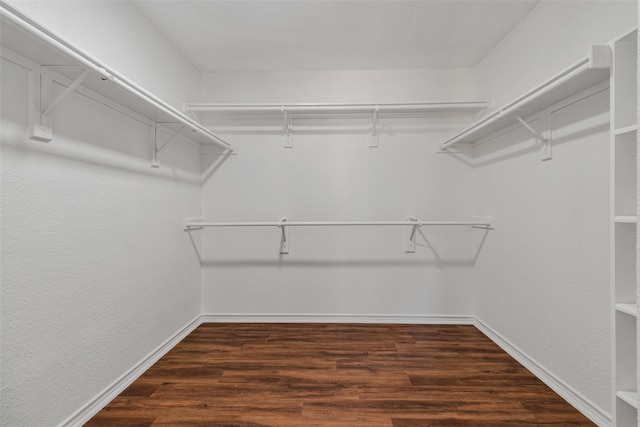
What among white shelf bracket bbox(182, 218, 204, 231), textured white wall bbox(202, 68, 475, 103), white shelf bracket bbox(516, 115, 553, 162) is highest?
textured white wall bbox(202, 68, 475, 103)

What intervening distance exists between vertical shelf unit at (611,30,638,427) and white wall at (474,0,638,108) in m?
0.35

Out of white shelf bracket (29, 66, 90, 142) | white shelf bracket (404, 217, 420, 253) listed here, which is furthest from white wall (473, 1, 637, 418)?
white shelf bracket (29, 66, 90, 142)

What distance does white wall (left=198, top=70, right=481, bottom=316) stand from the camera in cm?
257

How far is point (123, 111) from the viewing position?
5.36 ft

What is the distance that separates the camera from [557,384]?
5.25 ft

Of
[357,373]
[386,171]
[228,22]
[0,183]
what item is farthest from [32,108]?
[386,171]

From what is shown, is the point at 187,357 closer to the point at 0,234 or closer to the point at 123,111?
the point at 0,234

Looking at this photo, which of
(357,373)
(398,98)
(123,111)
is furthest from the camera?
(398,98)

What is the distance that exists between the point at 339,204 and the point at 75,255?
1.83 m

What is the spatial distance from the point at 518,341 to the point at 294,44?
8.67 feet

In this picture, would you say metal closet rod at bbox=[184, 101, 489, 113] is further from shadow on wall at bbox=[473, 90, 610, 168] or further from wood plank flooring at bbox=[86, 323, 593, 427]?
wood plank flooring at bbox=[86, 323, 593, 427]

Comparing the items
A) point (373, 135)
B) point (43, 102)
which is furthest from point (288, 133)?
point (43, 102)

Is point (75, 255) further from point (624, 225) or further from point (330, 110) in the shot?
point (624, 225)

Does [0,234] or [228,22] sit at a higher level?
[228,22]
